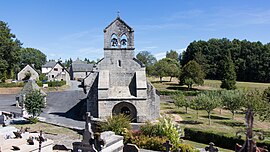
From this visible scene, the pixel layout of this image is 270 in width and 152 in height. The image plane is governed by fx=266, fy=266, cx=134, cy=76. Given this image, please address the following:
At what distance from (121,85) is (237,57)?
214ft

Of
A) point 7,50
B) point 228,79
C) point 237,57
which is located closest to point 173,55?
point 237,57

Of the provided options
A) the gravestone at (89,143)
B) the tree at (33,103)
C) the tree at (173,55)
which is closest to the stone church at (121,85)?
the tree at (33,103)

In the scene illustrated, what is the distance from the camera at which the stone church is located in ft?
94.7

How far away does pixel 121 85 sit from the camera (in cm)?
3075

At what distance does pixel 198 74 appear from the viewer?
60.4 meters

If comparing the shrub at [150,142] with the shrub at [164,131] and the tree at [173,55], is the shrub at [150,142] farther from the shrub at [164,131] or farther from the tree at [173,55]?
the tree at [173,55]

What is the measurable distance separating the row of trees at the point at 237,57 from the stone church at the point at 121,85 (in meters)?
50.5

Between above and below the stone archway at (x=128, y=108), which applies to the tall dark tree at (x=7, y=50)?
above

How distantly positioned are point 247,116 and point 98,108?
84.4 ft

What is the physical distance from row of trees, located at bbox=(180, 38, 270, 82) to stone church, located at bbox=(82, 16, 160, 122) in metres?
50.5

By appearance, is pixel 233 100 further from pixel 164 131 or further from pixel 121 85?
pixel 164 131

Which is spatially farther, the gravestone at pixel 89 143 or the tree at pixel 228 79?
the tree at pixel 228 79

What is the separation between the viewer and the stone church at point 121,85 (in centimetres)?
2888

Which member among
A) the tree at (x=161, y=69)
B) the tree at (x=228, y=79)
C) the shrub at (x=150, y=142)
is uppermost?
the tree at (x=161, y=69)
